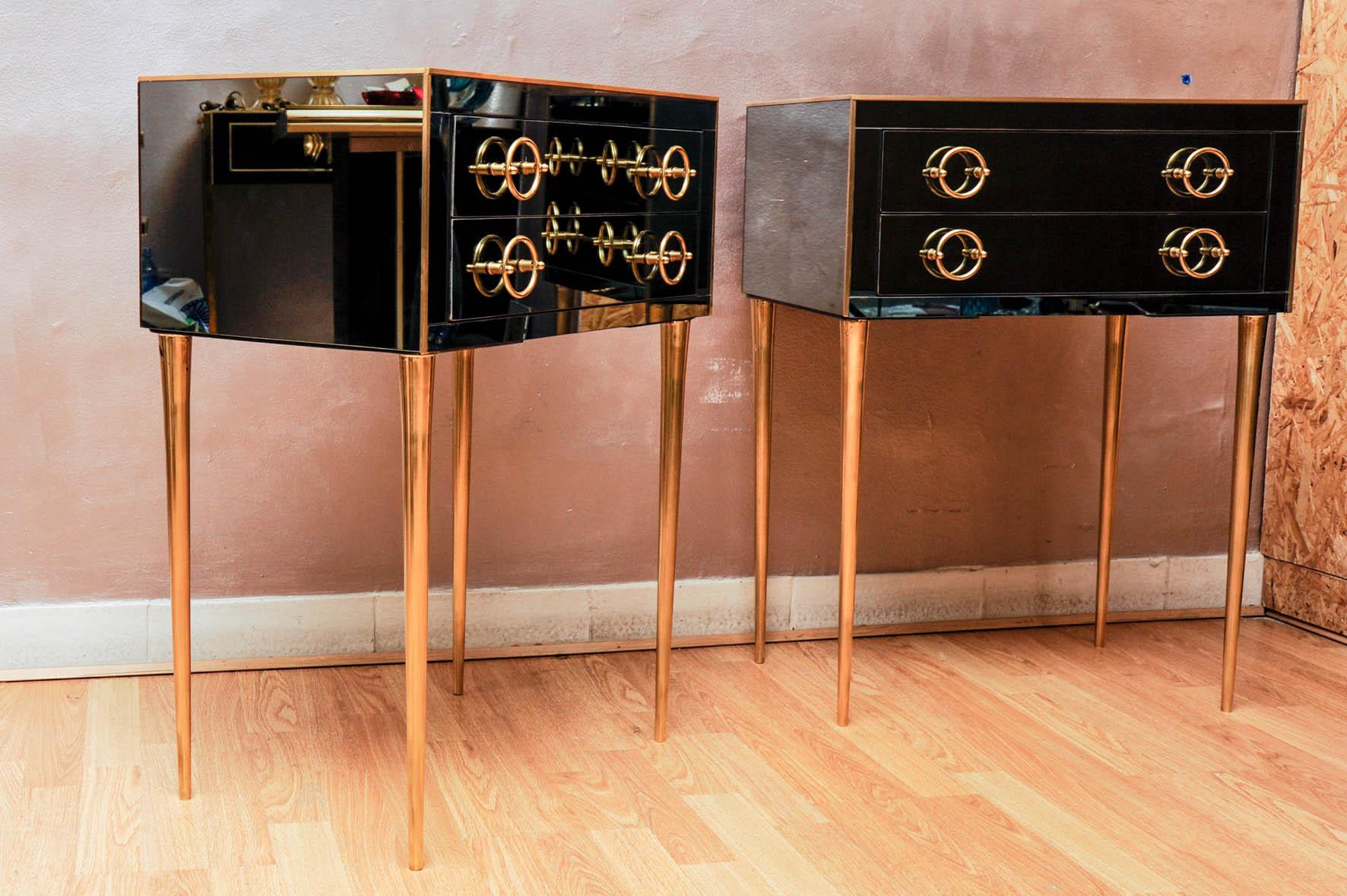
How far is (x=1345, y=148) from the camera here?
2.43 m

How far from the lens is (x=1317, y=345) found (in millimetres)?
2527

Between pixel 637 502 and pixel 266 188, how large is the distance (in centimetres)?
102

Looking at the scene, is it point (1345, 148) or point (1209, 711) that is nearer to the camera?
point (1209, 711)

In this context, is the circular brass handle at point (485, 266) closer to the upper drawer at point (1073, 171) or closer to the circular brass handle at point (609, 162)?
the circular brass handle at point (609, 162)

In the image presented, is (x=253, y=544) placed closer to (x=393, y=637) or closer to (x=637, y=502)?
(x=393, y=637)

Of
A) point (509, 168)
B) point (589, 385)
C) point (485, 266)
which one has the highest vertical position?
point (509, 168)

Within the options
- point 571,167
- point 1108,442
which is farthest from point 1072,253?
point 571,167

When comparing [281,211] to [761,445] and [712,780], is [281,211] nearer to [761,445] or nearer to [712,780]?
[712,780]

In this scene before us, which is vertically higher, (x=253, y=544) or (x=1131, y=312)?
(x=1131, y=312)

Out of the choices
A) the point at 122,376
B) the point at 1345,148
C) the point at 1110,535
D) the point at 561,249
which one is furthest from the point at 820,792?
the point at 1345,148

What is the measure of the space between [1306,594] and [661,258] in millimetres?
1552

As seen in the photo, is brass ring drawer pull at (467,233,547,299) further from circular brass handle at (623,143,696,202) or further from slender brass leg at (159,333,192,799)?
slender brass leg at (159,333,192,799)

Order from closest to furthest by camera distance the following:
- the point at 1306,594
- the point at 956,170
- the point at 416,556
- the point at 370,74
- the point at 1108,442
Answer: the point at 370,74 → the point at 416,556 → the point at 956,170 → the point at 1108,442 → the point at 1306,594

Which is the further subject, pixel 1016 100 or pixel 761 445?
pixel 761 445
